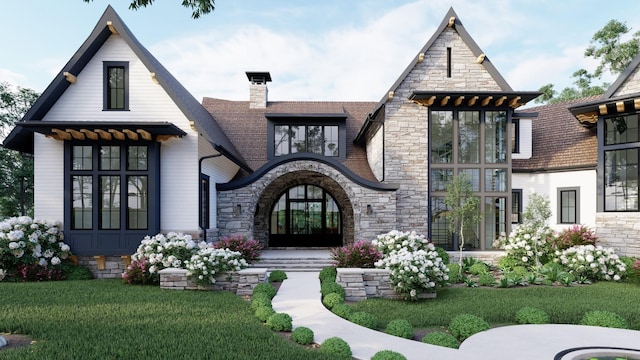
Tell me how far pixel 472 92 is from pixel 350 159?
610 centimetres

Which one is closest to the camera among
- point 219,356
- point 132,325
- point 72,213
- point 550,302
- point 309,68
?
point 219,356

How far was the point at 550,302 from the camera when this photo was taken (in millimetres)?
8398

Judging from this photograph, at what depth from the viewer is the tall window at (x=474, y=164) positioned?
44.4 ft

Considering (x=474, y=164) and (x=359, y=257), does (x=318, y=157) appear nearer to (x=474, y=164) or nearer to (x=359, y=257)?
(x=359, y=257)

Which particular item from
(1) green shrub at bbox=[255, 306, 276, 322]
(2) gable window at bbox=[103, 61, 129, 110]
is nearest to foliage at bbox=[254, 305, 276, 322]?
(1) green shrub at bbox=[255, 306, 276, 322]

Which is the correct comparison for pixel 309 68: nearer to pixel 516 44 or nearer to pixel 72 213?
pixel 516 44

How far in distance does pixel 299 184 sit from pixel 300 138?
7.73 ft

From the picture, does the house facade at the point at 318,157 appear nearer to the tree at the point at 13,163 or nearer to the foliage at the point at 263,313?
the foliage at the point at 263,313

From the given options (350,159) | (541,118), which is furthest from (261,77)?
(541,118)

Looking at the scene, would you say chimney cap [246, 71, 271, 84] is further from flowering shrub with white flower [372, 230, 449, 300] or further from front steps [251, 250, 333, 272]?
flowering shrub with white flower [372, 230, 449, 300]

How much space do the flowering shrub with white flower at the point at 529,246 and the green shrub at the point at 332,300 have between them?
745 cm

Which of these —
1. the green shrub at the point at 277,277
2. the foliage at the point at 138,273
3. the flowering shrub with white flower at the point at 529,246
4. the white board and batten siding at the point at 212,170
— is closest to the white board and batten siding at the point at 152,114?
the white board and batten siding at the point at 212,170

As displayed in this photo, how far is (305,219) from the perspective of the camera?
17828mm

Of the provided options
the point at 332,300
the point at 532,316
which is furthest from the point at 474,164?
the point at 332,300
